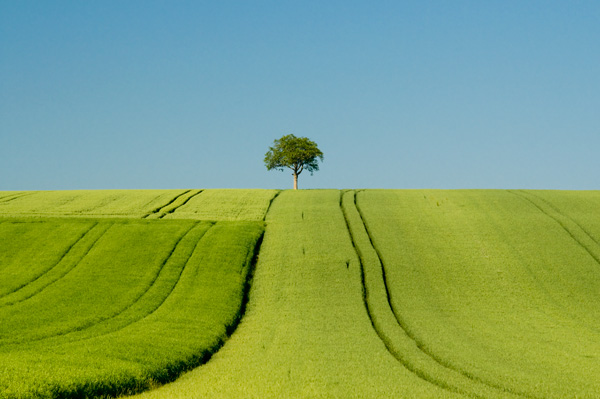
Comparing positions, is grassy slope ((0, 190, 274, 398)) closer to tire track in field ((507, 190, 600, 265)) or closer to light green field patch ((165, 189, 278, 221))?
Answer: light green field patch ((165, 189, 278, 221))

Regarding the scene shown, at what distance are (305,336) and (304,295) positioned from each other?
737 cm

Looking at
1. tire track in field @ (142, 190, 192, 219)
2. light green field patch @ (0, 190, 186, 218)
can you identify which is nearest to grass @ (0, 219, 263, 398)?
tire track in field @ (142, 190, 192, 219)

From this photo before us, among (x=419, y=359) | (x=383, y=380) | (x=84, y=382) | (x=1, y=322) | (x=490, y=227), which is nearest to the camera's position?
(x=84, y=382)

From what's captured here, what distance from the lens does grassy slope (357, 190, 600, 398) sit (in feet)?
66.6

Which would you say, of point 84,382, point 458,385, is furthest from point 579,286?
point 84,382

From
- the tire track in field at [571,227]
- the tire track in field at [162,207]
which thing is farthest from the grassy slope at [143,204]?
the tire track in field at [571,227]

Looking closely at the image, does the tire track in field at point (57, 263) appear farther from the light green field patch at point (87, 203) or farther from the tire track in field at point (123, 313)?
the tire track in field at point (123, 313)

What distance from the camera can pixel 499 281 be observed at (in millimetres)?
34219

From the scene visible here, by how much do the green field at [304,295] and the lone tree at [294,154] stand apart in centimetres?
2664

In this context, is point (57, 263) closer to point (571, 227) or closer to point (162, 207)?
point (162, 207)

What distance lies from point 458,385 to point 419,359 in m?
3.32

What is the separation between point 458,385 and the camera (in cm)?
1722

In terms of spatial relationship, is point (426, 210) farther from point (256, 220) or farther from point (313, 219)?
point (256, 220)

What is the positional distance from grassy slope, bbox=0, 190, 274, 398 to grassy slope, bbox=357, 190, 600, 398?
28.5 ft
